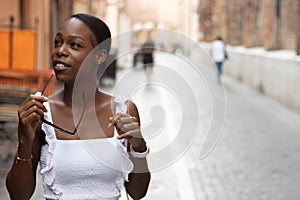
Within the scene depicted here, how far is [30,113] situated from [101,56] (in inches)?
15.3

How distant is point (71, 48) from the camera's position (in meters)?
2.60

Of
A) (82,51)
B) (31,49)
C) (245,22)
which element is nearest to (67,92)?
(82,51)

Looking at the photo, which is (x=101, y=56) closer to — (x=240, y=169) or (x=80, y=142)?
(x=80, y=142)

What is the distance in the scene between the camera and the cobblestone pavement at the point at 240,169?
8047 millimetres

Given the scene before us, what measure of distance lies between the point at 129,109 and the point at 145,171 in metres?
0.24

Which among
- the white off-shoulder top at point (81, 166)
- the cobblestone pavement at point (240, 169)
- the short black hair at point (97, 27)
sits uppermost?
the short black hair at point (97, 27)

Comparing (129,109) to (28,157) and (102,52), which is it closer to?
(102,52)

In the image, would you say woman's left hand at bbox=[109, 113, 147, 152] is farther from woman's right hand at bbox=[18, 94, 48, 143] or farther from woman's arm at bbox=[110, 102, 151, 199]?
woman's right hand at bbox=[18, 94, 48, 143]

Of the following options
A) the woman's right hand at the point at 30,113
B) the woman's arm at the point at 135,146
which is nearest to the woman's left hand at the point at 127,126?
the woman's arm at the point at 135,146

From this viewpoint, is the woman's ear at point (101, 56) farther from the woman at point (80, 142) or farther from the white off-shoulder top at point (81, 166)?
the white off-shoulder top at point (81, 166)

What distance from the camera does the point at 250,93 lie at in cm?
→ 2425

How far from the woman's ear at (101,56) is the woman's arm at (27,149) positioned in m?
0.29

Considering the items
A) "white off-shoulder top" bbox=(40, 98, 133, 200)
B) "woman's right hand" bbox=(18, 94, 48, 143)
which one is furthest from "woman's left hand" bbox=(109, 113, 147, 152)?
"woman's right hand" bbox=(18, 94, 48, 143)

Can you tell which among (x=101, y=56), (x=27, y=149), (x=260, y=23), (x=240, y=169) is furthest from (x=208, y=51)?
(x=260, y=23)
